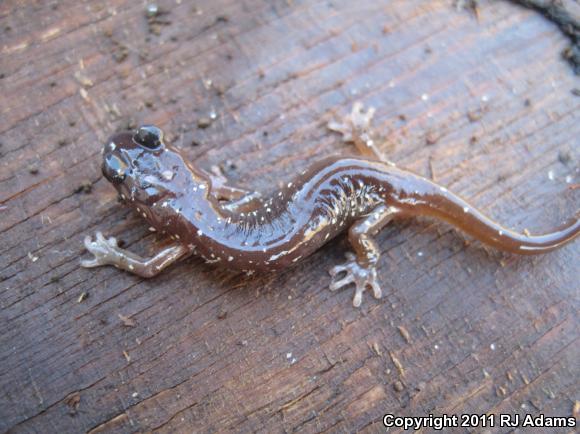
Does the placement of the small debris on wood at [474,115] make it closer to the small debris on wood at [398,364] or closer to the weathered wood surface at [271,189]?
the weathered wood surface at [271,189]

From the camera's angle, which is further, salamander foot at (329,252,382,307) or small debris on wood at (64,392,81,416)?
salamander foot at (329,252,382,307)

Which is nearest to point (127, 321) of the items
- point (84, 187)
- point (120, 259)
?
point (120, 259)

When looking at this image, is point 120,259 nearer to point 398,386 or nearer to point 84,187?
point 84,187

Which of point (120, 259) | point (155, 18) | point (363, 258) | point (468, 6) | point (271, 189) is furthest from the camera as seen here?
point (468, 6)

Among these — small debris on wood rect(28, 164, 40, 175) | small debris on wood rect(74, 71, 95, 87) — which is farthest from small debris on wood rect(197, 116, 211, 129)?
small debris on wood rect(28, 164, 40, 175)

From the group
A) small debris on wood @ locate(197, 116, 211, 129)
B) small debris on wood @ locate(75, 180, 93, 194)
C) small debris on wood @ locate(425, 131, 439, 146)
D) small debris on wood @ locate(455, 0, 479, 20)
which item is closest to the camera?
small debris on wood @ locate(75, 180, 93, 194)

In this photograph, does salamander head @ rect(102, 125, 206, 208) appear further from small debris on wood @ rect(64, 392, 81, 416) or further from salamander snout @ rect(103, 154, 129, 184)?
small debris on wood @ rect(64, 392, 81, 416)

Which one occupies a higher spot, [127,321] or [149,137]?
[149,137]
